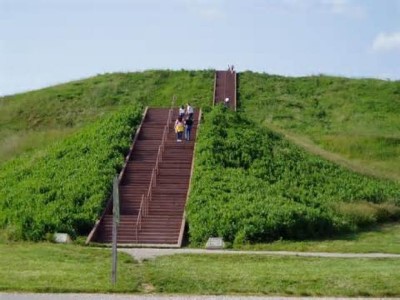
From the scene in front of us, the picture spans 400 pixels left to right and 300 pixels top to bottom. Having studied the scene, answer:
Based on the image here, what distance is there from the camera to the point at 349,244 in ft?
74.8

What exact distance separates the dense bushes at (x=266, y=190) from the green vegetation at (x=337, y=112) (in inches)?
196

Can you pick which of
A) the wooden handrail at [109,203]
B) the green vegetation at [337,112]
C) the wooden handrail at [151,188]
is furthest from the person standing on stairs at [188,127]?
the green vegetation at [337,112]

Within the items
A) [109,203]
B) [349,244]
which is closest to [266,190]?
[349,244]

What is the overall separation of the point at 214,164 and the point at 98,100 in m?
20.2

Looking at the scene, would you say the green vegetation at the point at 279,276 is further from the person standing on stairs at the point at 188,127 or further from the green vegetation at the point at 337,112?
the green vegetation at the point at 337,112

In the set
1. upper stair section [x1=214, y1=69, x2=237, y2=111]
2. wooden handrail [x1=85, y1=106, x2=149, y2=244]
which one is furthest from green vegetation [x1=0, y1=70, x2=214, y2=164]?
wooden handrail [x1=85, y1=106, x2=149, y2=244]

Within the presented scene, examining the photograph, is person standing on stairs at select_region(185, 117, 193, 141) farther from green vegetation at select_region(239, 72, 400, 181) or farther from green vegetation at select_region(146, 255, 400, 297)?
green vegetation at select_region(146, 255, 400, 297)

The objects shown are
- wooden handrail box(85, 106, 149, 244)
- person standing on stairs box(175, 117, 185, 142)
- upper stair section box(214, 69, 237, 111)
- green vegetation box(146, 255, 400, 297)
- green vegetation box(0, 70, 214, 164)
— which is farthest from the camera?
upper stair section box(214, 69, 237, 111)

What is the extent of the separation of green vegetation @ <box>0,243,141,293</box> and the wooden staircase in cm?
288

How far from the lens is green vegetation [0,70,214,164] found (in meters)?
42.4

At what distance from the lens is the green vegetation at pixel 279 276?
14039 mm

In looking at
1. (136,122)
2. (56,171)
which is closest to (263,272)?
(56,171)

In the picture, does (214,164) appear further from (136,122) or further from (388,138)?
(388,138)

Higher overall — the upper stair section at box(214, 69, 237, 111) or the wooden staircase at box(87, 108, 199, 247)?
the upper stair section at box(214, 69, 237, 111)
